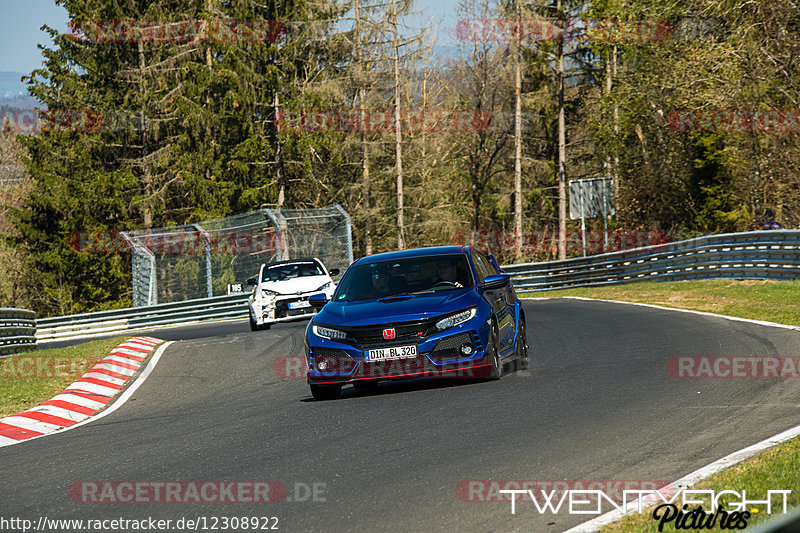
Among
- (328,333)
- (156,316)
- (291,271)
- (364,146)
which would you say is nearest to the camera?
(328,333)

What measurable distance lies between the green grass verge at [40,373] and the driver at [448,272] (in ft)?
17.7

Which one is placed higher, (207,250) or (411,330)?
(207,250)

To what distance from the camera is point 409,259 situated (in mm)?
11023

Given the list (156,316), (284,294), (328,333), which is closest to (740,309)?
(284,294)

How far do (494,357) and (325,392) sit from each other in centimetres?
184

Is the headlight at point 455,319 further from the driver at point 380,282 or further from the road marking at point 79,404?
the road marking at point 79,404

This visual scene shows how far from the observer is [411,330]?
959 cm

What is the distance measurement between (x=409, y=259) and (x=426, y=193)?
4225 centimetres

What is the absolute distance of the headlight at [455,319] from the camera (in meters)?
9.65

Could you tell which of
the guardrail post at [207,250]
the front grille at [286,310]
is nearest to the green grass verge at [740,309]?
the front grille at [286,310]

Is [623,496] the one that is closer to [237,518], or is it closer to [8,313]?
[237,518]

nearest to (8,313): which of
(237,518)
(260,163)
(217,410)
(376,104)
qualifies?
(217,410)

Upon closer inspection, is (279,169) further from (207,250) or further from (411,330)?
(411,330)

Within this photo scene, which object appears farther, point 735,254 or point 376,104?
point 376,104
